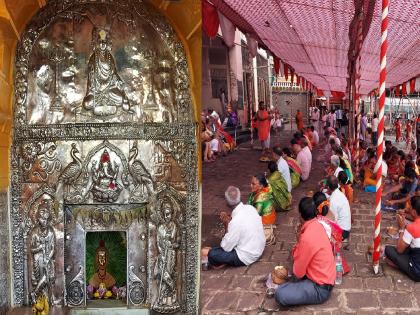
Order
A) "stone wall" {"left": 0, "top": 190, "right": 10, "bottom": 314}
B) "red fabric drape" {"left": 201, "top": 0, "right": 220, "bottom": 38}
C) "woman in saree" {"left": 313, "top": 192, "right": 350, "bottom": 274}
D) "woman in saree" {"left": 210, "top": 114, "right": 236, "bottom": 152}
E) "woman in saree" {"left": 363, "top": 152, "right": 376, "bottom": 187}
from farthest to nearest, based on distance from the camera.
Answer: "woman in saree" {"left": 210, "top": 114, "right": 236, "bottom": 152} → "woman in saree" {"left": 363, "top": 152, "right": 376, "bottom": 187} → "red fabric drape" {"left": 201, "top": 0, "right": 220, "bottom": 38} → "woman in saree" {"left": 313, "top": 192, "right": 350, "bottom": 274} → "stone wall" {"left": 0, "top": 190, "right": 10, "bottom": 314}

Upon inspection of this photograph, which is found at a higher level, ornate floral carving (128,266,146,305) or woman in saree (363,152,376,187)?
woman in saree (363,152,376,187)

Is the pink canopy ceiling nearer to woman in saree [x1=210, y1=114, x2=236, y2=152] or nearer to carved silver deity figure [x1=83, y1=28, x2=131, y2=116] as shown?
woman in saree [x1=210, y1=114, x2=236, y2=152]

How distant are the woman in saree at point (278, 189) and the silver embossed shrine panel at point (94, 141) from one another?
4363 mm

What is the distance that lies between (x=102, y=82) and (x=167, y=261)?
6.79 ft

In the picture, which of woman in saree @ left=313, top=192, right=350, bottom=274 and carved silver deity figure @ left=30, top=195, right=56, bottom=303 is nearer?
carved silver deity figure @ left=30, top=195, right=56, bottom=303

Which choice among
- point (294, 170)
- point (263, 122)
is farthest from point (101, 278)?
point (263, 122)

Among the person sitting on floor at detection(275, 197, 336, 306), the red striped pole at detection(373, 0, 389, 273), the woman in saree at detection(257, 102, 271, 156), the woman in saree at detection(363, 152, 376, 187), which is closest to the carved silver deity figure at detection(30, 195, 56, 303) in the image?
the person sitting on floor at detection(275, 197, 336, 306)

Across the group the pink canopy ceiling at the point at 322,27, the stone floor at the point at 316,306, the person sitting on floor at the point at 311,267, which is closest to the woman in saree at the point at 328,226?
the person sitting on floor at the point at 311,267

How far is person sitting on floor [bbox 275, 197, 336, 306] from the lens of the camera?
5574 mm

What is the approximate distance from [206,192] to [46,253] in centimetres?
684

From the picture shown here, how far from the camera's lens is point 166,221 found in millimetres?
5379

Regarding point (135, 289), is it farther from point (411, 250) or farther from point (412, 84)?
point (412, 84)

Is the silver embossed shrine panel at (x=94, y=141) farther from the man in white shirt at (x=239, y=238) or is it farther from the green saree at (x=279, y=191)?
the green saree at (x=279, y=191)

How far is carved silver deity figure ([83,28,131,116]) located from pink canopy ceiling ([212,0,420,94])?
3.90 m
